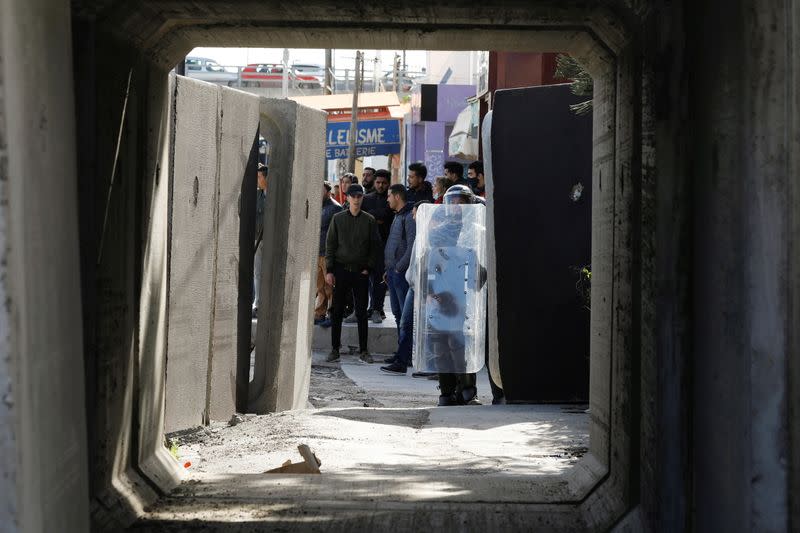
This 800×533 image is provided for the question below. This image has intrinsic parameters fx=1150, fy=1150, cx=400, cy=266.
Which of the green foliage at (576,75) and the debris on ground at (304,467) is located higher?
the green foliage at (576,75)

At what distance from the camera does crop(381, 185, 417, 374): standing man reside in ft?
39.6

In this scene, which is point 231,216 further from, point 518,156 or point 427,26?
point 427,26

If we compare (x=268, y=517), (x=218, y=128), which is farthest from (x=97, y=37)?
(x=218, y=128)

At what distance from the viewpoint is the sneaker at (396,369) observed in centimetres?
1195

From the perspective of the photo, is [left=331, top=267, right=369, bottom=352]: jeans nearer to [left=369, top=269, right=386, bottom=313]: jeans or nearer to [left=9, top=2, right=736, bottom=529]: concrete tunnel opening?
[left=369, top=269, right=386, bottom=313]: jeans

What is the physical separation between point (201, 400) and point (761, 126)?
508 cm

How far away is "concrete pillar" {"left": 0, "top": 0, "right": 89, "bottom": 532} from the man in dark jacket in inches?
357

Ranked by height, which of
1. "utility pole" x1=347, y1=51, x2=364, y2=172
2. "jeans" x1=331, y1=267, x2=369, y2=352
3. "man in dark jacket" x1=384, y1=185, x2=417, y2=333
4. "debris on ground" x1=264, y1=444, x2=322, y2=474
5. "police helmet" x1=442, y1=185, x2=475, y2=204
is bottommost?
"debris on ground" x1=264, y1=444, x2=322, y2=474

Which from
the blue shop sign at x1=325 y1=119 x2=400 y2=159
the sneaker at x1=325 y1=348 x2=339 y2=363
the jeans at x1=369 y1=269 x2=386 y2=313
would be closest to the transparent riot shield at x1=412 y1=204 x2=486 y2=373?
the sneaker at x1=325 y1=348 x2=339 y2=363

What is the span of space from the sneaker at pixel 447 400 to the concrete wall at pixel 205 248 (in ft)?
7.05

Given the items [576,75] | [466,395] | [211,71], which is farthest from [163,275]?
[211,71]

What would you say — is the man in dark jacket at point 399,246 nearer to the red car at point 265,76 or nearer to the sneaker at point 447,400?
the sneaker at point 447,400

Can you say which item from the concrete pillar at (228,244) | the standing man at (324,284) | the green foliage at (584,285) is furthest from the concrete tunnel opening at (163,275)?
the standing man at (324,284)

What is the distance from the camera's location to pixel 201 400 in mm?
7461
